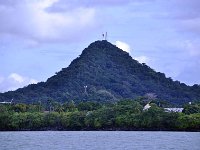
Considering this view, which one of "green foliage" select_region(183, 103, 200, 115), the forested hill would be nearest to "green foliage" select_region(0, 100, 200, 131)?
"green foliage" select_region(183, 103, 200, 115)

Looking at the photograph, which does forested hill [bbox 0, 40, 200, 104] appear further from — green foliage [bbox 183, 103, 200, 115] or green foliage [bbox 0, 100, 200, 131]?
green foliage [bbox 183, 103, 200, 115]

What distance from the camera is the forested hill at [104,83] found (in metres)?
139

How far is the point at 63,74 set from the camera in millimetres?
155000

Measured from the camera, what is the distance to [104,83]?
151750 millimetres

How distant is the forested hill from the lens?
139000mm

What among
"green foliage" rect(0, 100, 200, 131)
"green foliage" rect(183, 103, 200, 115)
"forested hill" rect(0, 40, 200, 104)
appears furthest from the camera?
"forested hill" rect(0, 40, 200, 104)

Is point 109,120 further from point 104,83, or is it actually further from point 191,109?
point 104,83

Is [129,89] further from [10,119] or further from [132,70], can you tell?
[10,119]

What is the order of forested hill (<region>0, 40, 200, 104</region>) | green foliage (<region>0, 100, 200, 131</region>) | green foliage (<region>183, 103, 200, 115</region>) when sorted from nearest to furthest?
green foliage (<region>0, 100, 200, 131</region>) → green foliage (<region>183, 103, 200, 115</region>) → forested hill (<region>0, 40, 200, 104</region>)

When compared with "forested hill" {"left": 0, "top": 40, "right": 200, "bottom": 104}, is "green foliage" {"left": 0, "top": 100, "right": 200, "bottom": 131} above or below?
below

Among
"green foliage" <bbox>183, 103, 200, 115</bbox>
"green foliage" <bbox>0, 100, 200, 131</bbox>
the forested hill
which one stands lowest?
"green foliage" <bbox>0, 100, 200, 131</bbox>

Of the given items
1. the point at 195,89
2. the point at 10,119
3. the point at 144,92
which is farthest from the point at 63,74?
the point at 10,119

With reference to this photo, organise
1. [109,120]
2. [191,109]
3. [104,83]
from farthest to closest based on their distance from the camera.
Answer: [104,83], [191,109], [109,120]

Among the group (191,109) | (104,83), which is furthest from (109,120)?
(104,83)
